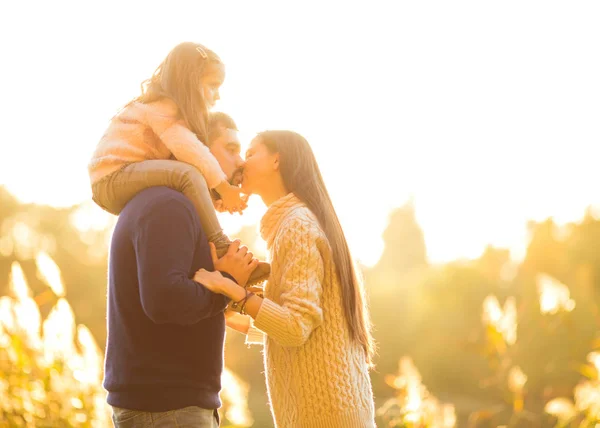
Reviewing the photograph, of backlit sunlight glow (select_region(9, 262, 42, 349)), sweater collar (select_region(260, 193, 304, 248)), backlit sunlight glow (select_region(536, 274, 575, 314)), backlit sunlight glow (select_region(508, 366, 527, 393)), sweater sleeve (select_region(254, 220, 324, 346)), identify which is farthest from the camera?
backlit sunlight glow (select_region(536, 274, 575, 314))

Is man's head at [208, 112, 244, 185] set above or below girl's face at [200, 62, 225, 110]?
below

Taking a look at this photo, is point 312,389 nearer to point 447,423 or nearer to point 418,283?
point 447,423

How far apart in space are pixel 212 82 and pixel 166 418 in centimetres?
121

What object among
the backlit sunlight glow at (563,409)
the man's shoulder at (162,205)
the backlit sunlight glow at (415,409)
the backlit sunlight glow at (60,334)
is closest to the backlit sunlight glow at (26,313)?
the backlit sunlight glow at (60,334)

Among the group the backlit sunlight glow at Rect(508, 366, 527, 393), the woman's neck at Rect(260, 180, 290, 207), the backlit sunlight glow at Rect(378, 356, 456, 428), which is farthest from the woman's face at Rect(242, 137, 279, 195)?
the backlit sunlight glow at Rect(508, 366, 527, 393)

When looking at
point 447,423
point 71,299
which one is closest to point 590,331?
point 71,299

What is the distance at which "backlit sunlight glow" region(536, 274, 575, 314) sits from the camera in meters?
6.50

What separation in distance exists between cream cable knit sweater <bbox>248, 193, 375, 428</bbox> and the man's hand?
141mm

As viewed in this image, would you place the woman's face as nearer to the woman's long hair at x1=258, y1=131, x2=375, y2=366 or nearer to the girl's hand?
the woman's long hair at x1=258, y1=131, x2=375, y2=366

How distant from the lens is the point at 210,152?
2975mm

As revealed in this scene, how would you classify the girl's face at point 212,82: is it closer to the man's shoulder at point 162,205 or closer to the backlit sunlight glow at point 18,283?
the man's shoulder at point 162,205

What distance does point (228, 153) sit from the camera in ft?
10.3

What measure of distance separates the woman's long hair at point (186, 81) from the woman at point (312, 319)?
1.56 feet

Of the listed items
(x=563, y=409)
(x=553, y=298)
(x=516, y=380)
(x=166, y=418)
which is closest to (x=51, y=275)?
(x=166, y=418)
